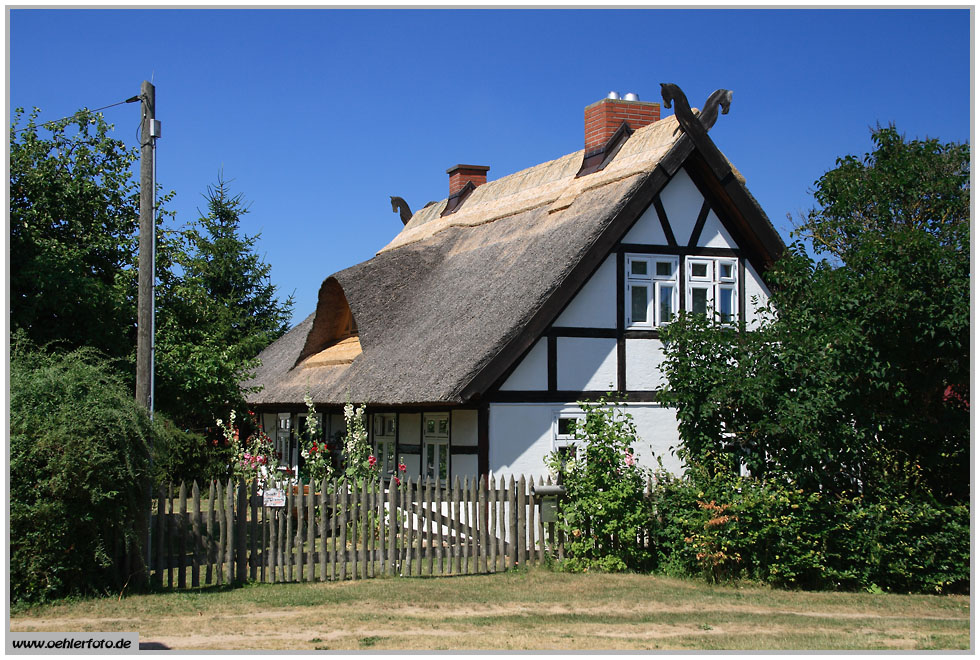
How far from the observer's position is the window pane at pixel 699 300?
56.6 ft

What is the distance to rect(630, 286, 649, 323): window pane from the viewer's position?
16734 mm

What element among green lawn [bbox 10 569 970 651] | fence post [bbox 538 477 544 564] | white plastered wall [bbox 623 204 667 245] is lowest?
green lawn [bbox 10 569 970 651]

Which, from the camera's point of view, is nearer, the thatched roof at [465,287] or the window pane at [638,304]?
the thatched roof at [465,287]

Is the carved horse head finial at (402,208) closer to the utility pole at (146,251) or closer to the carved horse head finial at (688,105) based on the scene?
the carved horse head finial at (688,105)

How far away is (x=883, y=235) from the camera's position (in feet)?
42.8

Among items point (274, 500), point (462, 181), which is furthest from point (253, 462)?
point (462, 181)

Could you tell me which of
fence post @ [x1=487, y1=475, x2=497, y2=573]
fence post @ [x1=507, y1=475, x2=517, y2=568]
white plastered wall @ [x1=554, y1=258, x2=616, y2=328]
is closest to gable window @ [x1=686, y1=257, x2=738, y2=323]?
white plastered wall @ [x1=554, y1=258, x2=616, y2=328]

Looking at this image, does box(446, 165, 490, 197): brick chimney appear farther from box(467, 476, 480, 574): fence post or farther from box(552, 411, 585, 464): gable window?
box(467, 476, 480, 574): fence post

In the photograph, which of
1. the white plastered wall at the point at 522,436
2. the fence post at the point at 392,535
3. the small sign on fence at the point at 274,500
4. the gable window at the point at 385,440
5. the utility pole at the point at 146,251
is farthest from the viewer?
the gable window at the point at 385,440

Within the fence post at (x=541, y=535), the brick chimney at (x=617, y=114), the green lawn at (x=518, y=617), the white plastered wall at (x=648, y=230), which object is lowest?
the green lawn at (x=518, y=617)

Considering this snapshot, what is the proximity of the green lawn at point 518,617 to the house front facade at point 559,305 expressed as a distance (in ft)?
11.8

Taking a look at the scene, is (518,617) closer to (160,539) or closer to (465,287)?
(160,539)

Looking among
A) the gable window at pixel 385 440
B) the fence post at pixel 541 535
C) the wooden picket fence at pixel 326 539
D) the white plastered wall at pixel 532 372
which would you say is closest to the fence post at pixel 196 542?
the wooden picket fence at pixel 326 539

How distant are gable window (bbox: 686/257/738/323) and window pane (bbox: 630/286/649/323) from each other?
0.85 m
